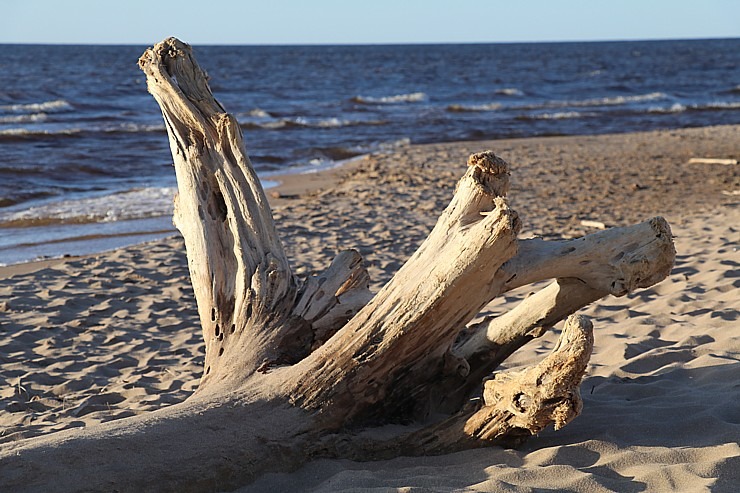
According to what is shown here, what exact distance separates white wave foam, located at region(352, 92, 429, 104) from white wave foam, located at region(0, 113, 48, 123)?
11.8 meters

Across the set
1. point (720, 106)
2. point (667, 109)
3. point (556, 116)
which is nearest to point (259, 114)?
point (556, 116)

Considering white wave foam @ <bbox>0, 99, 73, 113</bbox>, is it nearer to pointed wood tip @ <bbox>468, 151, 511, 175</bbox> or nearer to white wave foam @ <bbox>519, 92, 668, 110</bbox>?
white wave foam @ <bbox>519, 92, 668, 110</bbox>

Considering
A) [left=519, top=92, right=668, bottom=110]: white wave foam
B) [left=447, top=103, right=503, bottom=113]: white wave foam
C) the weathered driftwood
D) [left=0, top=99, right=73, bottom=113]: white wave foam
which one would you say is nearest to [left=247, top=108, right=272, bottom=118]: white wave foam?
[left=0, top=99, right=73, bottom=113]: white wave foam

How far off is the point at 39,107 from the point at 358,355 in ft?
82.5

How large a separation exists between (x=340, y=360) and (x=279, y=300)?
63 centimetres

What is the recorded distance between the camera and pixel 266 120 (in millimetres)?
23156

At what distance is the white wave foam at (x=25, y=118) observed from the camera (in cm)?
2261

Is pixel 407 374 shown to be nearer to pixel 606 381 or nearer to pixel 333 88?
pixel 606 381

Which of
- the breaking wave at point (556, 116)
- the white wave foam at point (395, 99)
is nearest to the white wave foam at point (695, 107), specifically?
the breaking wave at point (556, 116)

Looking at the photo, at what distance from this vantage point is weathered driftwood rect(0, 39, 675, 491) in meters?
2.95

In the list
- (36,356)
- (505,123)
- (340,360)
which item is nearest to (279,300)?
(340,360)

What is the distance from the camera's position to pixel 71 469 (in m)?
2.81

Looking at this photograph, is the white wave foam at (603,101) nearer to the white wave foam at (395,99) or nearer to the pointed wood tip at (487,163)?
the white wave foam at (395,99)

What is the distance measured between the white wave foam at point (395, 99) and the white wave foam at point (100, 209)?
1967 centimetres
